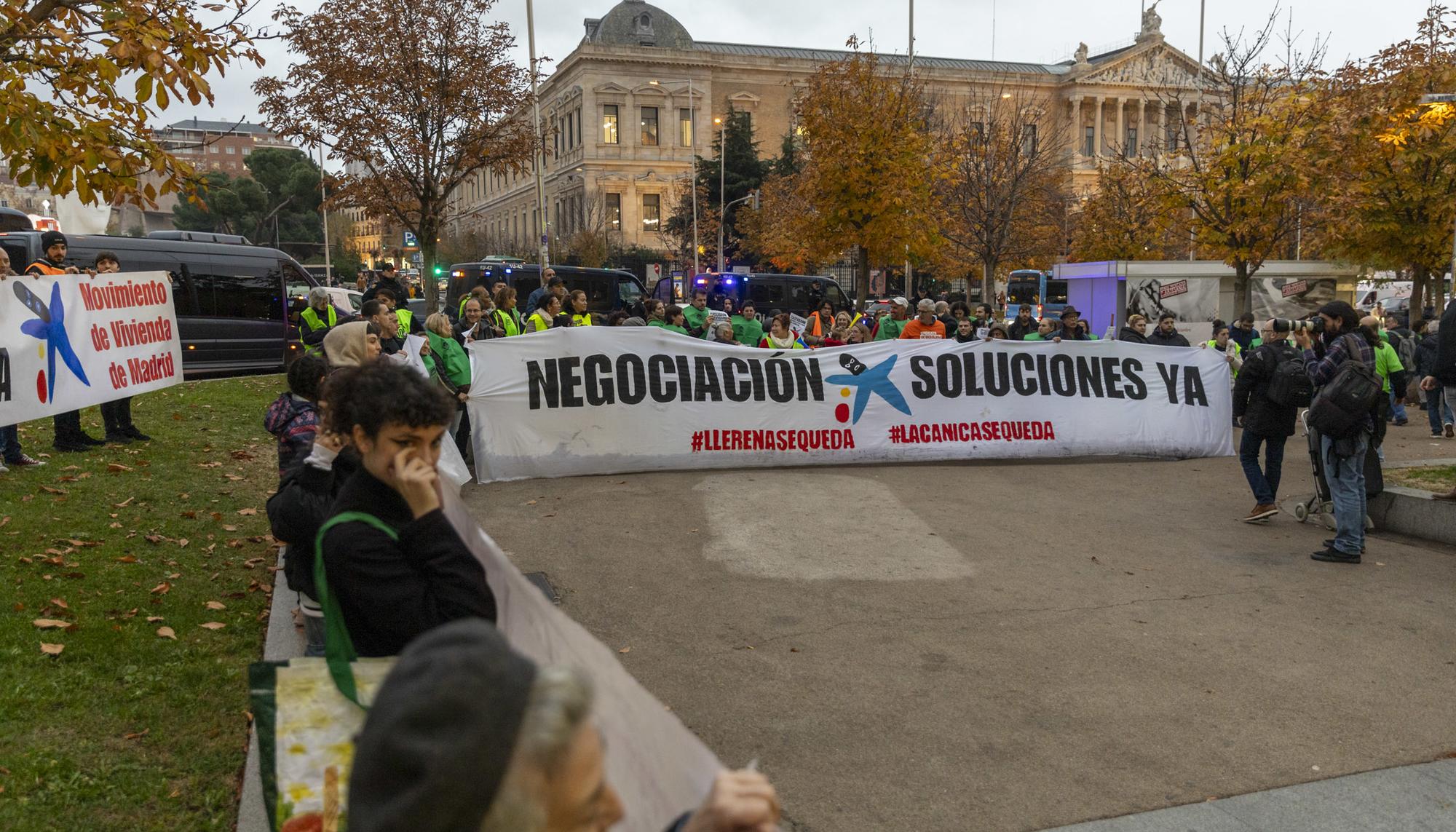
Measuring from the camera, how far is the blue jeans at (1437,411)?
15102 mm

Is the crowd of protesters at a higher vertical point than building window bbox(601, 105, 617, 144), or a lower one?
lower

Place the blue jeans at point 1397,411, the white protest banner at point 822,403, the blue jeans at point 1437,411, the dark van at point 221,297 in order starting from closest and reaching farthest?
the white protest banner at point 822,403
the blue jeans at point 1437,411
the blue jeans at point 1397,411
the dark van at point 221,297

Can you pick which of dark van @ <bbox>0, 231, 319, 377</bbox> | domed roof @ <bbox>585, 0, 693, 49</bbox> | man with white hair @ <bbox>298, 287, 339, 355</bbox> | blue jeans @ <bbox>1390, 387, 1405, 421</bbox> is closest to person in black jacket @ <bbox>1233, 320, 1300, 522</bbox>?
blue jeans @ <bbox>1390, 387, 1405, 421</bbox>

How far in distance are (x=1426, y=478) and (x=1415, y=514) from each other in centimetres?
137

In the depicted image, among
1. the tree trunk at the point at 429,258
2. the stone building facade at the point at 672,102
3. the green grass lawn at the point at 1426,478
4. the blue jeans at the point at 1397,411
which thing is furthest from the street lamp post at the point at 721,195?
the green grass lawn at the point at 1426,478

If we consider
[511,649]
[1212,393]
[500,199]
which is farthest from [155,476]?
[500,199]

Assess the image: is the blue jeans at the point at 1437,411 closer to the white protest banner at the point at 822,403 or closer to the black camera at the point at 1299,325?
the white protest banner at the point at 822,403

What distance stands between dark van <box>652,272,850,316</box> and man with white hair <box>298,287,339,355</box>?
1692 centimetres

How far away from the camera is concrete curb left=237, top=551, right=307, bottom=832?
3.90 meters

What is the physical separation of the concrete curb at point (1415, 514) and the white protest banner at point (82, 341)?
10912 mm

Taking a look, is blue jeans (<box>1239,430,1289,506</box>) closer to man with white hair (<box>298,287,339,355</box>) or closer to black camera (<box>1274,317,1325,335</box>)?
black camera (<box>1274,317,1325,335</box>)

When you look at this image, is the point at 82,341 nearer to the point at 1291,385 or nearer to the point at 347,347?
the point at 347,347

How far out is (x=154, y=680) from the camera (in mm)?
5152

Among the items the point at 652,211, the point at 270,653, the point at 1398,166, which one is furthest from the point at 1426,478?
the point at 652,211
